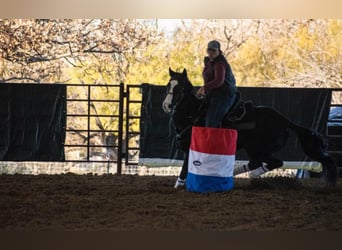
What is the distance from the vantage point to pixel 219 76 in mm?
4672

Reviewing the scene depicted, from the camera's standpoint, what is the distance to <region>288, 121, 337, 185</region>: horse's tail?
15.6 ft

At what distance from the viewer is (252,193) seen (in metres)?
4.68

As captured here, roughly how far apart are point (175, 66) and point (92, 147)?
3.12 ft

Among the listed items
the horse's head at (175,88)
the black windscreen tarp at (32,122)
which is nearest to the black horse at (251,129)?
the horse's head at (175,88)

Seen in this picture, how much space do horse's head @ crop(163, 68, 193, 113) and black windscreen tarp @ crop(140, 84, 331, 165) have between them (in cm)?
Answer: 4

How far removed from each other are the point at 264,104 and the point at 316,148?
56 centimetres

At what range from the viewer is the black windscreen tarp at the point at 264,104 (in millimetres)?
4707

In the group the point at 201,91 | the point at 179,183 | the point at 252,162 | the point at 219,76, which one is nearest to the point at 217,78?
the point at 219,76

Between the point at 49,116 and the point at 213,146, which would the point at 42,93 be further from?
the point at 213,146

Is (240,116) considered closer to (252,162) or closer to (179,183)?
(252,162)

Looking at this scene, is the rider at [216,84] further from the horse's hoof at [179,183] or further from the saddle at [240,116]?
the horse's hoof at [179,183]

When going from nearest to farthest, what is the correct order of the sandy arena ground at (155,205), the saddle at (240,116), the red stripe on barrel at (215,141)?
the sandy arena ground at (155,205) → the red stripe on barrel at (215,141) → the saddle at (240,116)

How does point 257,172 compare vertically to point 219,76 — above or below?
below

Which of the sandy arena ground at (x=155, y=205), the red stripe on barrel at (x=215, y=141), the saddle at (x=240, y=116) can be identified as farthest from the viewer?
the saddle at (x=240, y=116)
